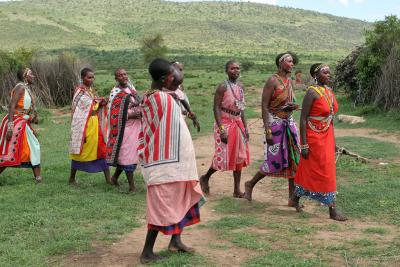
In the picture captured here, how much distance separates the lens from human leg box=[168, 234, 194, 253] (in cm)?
455

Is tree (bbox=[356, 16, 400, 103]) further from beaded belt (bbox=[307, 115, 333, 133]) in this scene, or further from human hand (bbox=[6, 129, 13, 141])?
human hand (bbox=[6, 129, 13, 141])

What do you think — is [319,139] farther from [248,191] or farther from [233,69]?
[233,69]

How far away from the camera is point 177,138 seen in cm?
426

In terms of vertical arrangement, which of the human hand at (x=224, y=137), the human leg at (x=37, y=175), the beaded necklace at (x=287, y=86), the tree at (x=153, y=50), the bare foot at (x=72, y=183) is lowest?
the bare foot at (x=72, y=183)

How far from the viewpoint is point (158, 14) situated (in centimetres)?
8750

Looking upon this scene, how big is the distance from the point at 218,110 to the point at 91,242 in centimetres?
244

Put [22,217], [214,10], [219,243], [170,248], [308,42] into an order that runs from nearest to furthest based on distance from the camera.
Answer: [170,248]
[219,243]
[22,217]
[308,42]
[214,10]

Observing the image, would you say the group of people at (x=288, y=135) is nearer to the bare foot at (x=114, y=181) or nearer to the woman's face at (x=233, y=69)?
the woman's face at (x=233, y=69)

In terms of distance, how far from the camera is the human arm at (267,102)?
6020 millimetres

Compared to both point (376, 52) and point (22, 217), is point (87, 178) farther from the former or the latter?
point (376, 52)

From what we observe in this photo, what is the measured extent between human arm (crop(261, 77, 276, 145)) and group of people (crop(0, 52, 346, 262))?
0.01 metres

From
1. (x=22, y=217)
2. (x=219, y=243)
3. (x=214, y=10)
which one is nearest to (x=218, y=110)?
(x=219, y=243)

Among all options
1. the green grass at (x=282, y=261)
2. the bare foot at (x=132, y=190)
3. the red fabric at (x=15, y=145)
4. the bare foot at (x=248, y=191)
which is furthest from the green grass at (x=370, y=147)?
the red fabric at (x=15, y=145)

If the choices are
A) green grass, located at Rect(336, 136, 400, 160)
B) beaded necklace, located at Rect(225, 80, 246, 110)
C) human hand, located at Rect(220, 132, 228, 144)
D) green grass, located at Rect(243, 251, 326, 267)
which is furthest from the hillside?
green grass, located at Rect(243, 251, 326, 267)
